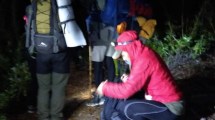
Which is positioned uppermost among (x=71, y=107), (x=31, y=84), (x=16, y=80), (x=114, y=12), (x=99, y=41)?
(x=114, y=12)

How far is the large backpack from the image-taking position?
5.30 meters

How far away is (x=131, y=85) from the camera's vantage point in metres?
4.76

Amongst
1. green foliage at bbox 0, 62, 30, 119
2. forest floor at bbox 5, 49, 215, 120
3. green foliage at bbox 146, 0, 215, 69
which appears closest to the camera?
green foliage at bbox 0, 62, 30, 119

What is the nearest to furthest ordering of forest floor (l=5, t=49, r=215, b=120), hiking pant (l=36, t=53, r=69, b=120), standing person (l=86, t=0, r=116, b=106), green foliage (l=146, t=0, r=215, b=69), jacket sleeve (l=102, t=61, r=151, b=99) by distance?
1. jacket sleeve (l=102, t=61, r=151, b=99)
2. hiking pant (l=36, t=53, r=69, b=120)
3. forest floor (l=5, t=49, r=215, b=120)
4. standing person (l=86, t=0, r=116, b=106)
5. green foliage (l=146, t=0, r=215, b=69)

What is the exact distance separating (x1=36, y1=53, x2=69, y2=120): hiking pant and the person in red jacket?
2.68 ft

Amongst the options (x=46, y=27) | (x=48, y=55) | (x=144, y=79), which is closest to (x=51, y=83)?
(x=48, y=55)

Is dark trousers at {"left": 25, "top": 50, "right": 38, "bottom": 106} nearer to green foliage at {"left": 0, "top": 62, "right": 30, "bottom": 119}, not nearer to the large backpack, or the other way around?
green foliage at {"left": 0, "top": 62, "right": 30, "bottom": 119}

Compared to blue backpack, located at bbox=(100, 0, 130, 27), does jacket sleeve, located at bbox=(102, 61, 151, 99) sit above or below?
below

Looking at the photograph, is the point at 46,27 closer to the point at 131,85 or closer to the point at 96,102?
the point at 131,85

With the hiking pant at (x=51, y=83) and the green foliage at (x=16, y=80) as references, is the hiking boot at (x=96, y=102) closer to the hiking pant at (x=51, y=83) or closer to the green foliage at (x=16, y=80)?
the hiking pant at (x=51, y=83)

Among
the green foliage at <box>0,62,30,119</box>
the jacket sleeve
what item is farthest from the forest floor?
the jacket sleeve

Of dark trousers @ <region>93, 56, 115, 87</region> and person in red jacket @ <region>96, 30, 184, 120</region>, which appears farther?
dark trousers @ <region>93, 56, 115, 87</region>

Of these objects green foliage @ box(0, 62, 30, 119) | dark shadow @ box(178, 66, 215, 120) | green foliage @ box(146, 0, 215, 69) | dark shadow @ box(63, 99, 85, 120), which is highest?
green foliage @ box(146, 0, 215, 69)

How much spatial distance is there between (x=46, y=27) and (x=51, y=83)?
828 millimetres
